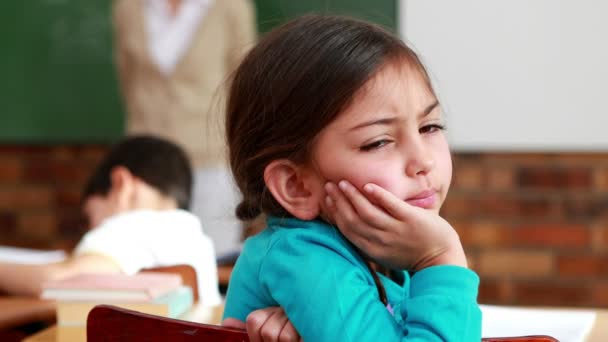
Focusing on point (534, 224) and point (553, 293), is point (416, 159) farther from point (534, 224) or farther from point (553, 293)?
point (553, 293)

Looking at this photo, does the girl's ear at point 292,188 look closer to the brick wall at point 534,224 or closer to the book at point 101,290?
the book at point 101,290

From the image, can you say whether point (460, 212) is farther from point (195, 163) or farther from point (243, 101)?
point (243, 101)

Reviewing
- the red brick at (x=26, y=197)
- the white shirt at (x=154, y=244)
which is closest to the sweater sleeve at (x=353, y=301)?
the white shirt at (x=154, y=244)

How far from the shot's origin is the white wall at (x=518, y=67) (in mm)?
3660

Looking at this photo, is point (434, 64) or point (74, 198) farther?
point (74, 198)

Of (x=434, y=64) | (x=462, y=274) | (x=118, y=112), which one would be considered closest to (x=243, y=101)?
(x=462, y=274)

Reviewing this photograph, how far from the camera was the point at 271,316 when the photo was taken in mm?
1011

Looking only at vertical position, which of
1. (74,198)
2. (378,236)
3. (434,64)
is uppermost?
(378,236)

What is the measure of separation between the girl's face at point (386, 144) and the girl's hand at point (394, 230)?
0.9 inches

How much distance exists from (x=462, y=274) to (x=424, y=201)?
0.12 m

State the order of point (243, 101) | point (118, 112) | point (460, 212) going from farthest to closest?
point (118, 112) < point (460, 212) < point (243, 101)

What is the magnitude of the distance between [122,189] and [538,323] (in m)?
1.27

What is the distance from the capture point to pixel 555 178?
3865 mm

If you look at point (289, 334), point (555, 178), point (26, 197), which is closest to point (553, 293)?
point (555, 178)
